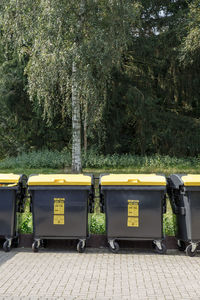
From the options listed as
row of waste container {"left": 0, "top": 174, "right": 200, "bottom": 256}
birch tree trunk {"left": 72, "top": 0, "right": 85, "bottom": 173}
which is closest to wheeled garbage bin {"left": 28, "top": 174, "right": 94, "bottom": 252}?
row of waste container {"left": 0, "top": 174, "right": 200, "bottom": 256}

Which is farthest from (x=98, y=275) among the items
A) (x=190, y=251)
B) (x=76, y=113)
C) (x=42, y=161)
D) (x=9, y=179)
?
(x=42, y=161)

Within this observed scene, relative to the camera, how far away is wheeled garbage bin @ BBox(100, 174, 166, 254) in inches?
243

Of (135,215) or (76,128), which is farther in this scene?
(76,128)

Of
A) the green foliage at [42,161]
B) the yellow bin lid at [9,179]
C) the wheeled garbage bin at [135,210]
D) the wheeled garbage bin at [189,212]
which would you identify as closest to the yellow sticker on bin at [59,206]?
the wheeled garbage bin at [135,210]

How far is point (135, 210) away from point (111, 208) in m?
0.35

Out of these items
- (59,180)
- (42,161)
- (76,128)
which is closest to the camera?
(59,180)

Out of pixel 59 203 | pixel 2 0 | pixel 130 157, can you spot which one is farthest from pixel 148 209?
pixel 130 157

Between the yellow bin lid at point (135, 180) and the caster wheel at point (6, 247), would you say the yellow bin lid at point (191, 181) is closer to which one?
the yellow bin lid at point (135, 180)

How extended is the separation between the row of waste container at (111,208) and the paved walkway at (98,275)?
0.25 m

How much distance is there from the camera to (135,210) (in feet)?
20.3

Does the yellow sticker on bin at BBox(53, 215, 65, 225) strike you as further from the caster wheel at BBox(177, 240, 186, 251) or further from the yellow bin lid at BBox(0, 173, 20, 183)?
the caster wheel at BBox(177, 240, 186, 251)

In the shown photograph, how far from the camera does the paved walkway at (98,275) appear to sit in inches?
176

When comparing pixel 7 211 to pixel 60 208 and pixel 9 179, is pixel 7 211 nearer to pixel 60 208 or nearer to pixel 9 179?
pixel 9 179

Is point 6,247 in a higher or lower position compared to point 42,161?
lower
